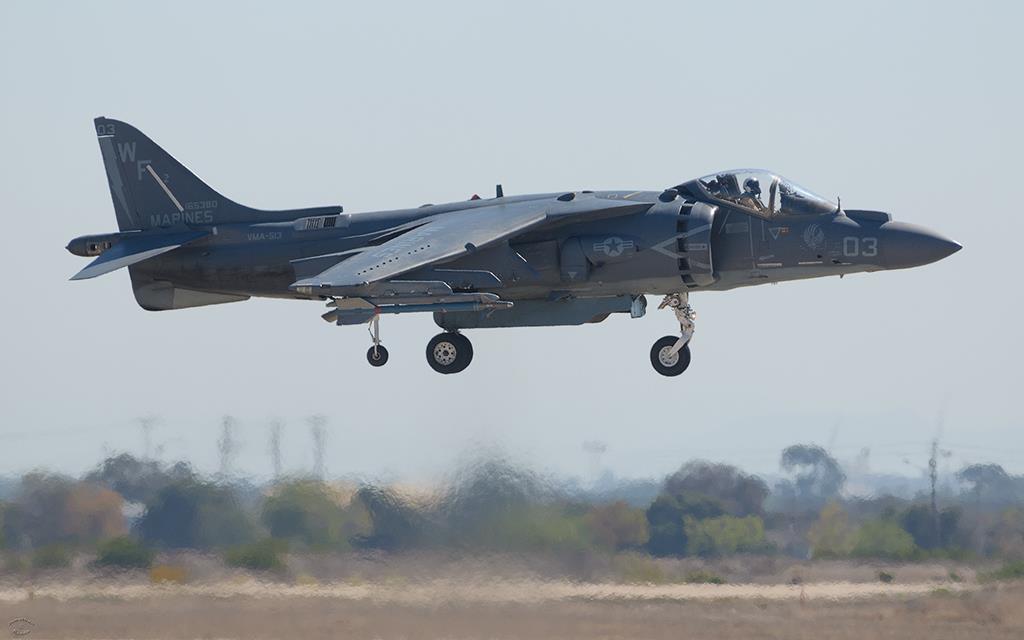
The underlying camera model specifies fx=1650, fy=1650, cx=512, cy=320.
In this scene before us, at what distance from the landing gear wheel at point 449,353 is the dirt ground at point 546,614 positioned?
3836 millimetres

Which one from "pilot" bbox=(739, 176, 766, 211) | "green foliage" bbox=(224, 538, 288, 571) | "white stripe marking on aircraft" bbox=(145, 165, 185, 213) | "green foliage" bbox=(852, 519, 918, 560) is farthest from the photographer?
"white stripe marking on aircraft" bbox=(145, 165, 185, 213)

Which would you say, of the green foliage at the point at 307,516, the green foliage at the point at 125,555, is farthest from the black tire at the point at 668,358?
the green foliage at the point at 125,555

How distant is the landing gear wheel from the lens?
22.7 m

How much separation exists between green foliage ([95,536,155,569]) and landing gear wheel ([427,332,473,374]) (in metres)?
4.69

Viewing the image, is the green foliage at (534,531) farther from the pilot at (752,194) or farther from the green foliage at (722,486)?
the pilot at (752,194)

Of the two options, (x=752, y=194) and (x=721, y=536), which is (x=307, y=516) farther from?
(x=752, y=194)

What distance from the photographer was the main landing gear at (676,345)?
22375 millimetres

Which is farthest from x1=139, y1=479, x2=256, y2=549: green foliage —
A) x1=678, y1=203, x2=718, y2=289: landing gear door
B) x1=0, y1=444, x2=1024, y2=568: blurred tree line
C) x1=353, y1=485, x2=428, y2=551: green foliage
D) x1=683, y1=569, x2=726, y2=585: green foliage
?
x1=678, y1=203, x2=718, y2=289: landing gear door

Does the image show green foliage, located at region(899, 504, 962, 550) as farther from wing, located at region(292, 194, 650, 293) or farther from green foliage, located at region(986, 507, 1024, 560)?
wing, located at region(292, 194, 650, 293)

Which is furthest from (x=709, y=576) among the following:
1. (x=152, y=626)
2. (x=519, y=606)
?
(x=152, y=626)

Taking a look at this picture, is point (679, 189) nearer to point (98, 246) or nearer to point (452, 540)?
point (452, 540)

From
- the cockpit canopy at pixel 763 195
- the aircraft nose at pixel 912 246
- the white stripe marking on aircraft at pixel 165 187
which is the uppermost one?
the white stripe marking on aircraft at pixel 165 187

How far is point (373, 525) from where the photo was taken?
20.6m

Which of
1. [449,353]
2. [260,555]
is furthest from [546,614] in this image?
[449,353]
